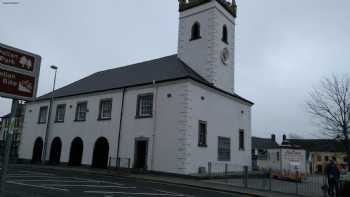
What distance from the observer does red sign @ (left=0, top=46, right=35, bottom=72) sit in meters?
4.44

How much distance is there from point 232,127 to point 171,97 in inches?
305

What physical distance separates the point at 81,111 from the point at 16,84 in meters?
29.6

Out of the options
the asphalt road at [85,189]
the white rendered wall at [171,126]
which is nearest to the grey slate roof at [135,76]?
the white rendered wall at [171,126]

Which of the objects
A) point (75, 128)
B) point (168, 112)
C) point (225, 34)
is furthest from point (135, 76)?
point (225, 34)

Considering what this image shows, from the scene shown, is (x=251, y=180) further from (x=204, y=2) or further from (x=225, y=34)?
(x=204, y=2)

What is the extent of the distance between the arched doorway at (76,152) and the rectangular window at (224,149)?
45.1 ft

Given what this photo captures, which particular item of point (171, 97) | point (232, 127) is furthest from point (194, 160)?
point (232, 127)

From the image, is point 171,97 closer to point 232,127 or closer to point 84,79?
point 232,127

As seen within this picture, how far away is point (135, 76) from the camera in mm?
31750

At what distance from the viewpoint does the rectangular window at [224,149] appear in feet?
89.8

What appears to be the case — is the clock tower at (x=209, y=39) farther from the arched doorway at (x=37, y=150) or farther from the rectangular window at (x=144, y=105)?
the arched doorway at (x=37, y=150)

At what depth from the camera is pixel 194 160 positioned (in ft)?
79.0

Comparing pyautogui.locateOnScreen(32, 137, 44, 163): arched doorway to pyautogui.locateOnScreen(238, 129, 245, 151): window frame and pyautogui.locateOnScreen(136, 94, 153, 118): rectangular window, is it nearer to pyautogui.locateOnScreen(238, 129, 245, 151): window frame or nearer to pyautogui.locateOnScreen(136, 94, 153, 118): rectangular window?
pyautogui.locateOnScreen(136, 94, 153, 118): rectangular window

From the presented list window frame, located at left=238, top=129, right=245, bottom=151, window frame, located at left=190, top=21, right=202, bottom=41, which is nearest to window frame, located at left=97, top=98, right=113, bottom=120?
window frame, located at left=190, top=21, right=202, bottom=41
